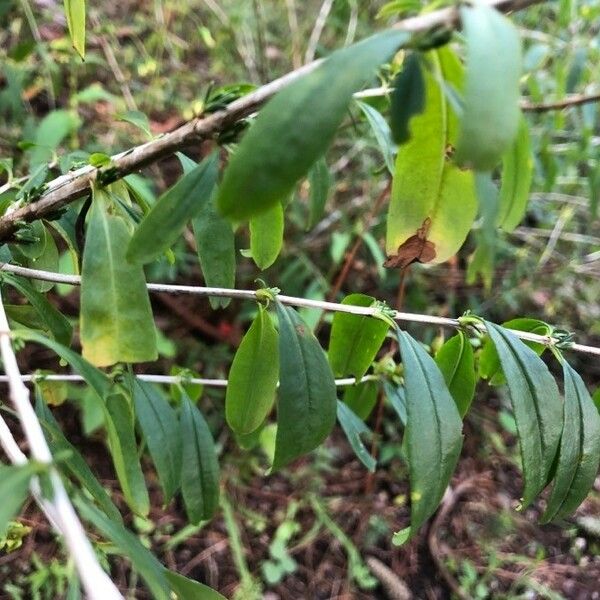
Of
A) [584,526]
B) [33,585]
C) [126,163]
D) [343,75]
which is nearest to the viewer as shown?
[343,75]

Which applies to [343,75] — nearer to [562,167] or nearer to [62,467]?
[62,467]

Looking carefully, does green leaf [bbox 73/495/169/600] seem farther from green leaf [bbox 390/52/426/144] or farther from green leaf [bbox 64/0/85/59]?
green leaf [bbox 64/0/85/59]

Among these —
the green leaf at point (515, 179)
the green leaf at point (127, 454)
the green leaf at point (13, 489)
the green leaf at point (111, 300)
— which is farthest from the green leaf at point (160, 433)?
the green leaf at point (515, 179)

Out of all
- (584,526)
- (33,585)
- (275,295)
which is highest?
(275,295)

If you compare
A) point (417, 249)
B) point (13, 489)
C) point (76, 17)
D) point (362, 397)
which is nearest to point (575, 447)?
point (417, 249)

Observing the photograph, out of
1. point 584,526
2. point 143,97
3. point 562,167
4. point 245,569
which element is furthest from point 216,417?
point 562,167

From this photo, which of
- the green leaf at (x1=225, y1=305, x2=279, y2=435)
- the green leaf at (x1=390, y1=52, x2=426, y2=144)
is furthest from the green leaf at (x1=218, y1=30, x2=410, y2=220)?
the green leaf at (x1=225, y1=305, x2=279, y2=435)

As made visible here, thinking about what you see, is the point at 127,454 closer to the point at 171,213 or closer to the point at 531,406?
the point at 171,213

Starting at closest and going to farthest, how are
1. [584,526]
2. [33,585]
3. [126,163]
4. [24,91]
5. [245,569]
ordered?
[126,163] < [33,585] < [245,569] < [584,526] < [24,91]
